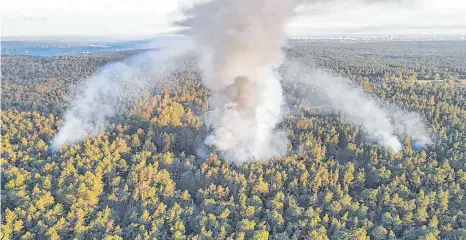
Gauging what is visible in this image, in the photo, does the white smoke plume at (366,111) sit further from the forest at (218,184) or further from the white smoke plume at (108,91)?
the white smoke plume at (108,91)

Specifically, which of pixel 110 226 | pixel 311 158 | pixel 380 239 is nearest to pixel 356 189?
pixel 311 158

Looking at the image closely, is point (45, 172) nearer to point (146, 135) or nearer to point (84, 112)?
point (146, 135)

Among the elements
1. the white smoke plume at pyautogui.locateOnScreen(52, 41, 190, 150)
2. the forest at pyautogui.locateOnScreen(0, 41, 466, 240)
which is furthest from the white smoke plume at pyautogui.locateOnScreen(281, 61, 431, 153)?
the white smoke plume at pyautogui.locateOnScreen(52, 41, 190, 150)

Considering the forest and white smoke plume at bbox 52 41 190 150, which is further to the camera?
white smoke plume at bbox 52 41 190 150

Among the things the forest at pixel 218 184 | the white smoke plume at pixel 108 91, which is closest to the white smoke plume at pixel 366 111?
the forest at pixel 218 184

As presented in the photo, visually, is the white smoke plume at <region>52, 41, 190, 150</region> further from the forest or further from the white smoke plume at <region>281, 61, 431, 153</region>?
the white smoke plume at <region>281, 61, 431, 153</region>
